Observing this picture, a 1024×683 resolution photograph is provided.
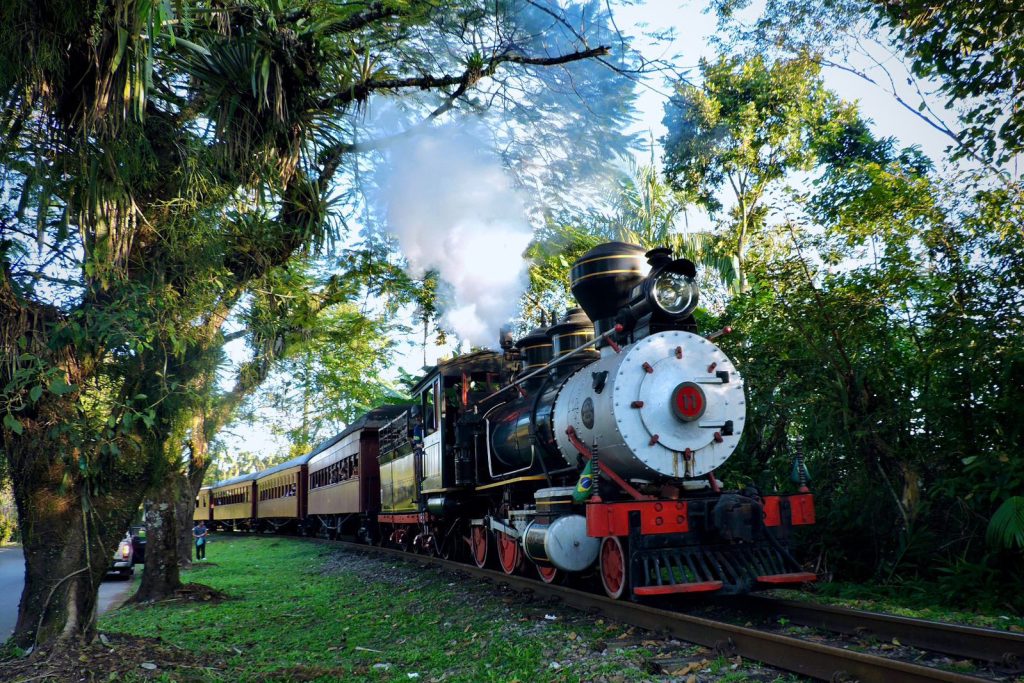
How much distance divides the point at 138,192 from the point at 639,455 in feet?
14.9

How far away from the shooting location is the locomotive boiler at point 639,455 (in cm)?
653

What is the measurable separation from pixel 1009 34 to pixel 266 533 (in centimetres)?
2937

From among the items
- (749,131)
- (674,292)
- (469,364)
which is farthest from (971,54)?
(749,131)

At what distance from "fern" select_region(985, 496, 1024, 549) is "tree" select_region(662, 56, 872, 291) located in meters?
10.1

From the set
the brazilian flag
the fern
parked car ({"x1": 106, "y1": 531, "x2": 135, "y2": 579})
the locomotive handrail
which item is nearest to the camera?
the fern

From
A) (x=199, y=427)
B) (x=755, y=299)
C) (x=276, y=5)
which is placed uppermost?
(x=276, y=5)

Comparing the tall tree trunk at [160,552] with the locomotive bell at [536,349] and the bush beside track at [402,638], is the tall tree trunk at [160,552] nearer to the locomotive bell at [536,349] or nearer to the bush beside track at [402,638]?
the bush beside track at [402,638]

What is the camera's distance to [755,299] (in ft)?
32.6

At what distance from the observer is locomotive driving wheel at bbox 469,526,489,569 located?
10.7 metres

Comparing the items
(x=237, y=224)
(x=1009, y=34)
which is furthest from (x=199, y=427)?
(x=1009, y=34)

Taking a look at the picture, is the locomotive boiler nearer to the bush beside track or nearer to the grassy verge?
the bush beside track

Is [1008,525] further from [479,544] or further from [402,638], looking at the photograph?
[479,544]

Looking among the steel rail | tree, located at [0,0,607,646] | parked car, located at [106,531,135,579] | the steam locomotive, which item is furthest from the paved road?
the steel rail

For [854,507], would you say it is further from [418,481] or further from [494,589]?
[418,481]
